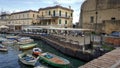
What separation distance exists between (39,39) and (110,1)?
2412cm

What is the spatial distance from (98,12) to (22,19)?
4100 cm

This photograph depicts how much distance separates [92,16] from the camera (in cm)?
4488

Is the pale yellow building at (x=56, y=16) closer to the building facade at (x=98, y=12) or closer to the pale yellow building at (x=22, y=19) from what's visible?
the pale yellow building at (x=22, y=19)

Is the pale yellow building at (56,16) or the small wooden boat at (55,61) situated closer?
the small wooden boat at (55,61)

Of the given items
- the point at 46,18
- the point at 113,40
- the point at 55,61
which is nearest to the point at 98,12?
the point at 113,40

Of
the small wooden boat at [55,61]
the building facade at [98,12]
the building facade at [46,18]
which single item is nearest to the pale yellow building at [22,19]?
the building facade at [46,18]

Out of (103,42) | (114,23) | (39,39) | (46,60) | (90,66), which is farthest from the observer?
(39,39)

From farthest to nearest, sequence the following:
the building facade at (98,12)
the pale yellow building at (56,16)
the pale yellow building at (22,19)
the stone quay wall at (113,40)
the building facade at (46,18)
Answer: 1. the pale yellow building at (22,19)
2. the building facade at (46,18)
3. the pale yellow building at (56,16)
4. the building facade at (98,12)
5. the stone quay wall at (113,40)

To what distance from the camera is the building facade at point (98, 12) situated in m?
40.0

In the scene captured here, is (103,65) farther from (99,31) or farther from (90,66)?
(99,31)

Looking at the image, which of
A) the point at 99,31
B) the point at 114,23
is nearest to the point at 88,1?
the point at 99,31

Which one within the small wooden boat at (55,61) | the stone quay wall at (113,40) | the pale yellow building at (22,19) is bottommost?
the small wooden boat at (55,61)

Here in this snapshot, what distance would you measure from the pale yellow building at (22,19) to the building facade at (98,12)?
1115 inches

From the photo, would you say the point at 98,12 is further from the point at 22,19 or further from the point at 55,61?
the point at 22,19
